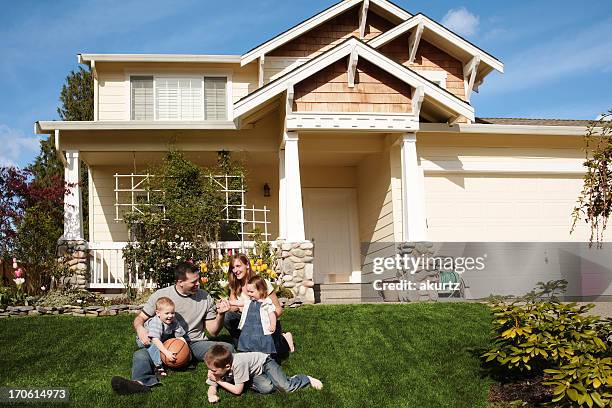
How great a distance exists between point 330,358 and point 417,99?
597 cm

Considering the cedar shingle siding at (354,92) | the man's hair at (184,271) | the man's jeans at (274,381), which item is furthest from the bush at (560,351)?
the cedar shingle siding at (354,92)

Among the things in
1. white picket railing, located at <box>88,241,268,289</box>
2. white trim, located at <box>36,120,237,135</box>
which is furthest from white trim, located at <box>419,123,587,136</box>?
white picket railing, located at <box>88,241,268,289</box>

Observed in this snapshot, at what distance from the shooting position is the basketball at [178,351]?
21.5 ft

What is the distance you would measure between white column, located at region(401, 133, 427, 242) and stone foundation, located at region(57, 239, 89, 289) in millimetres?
5895

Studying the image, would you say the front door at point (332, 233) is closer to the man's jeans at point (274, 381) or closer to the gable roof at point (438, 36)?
the gable roof at point (438, 36)

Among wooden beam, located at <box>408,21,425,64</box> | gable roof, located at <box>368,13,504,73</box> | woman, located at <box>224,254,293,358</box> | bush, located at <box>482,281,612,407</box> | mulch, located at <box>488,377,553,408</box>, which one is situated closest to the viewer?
bush, located at <box>482,281,612,407</box>

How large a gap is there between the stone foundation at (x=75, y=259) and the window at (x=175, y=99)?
382 centimetres

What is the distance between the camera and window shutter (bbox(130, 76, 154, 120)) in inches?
576

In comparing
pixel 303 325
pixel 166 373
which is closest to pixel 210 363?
pixel 166 373

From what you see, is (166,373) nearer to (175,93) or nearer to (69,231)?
(69,231)

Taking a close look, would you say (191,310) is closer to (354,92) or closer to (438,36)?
(354,92)

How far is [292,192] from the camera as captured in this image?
453 inches

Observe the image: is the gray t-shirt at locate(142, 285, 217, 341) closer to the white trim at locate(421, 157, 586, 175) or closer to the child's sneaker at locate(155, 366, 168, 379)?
the child's sneaker at locate(155, 366, 168, 379)

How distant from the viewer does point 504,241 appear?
528 inches
